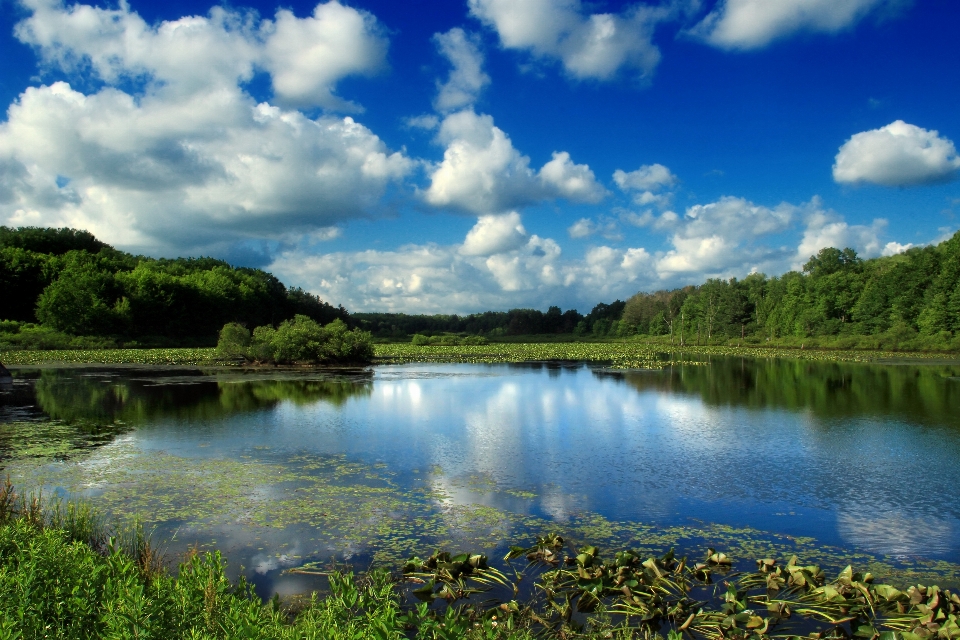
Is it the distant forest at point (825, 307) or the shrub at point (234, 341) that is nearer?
the shrub at point (234, 341)

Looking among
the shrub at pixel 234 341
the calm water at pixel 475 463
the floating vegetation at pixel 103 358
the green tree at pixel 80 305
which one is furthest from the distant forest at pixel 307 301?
the calm water at pixel 475 463

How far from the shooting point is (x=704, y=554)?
805 cm

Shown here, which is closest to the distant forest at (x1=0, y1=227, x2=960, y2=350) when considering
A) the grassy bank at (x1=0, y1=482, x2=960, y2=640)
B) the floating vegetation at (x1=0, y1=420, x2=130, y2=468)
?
the floating vegetation at (x1=0, y1=420, x2=130, y2=468)

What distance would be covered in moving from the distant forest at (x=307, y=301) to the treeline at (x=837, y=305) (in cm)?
13

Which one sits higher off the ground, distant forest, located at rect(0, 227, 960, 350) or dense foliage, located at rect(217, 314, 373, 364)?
distant forest, located at rect(0, 227, 960, 350)

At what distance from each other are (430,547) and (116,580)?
12.7 feet

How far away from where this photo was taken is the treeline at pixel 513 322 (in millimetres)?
135625

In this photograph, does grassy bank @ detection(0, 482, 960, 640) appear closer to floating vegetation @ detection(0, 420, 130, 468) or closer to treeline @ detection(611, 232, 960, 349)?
floating vegetation @ detection(0, 420, 130, 468)

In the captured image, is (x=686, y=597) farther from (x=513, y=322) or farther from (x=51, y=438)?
(x=513, y=322)

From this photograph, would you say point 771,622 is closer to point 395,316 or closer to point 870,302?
point 870,302

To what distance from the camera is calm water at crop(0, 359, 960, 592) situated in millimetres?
9151

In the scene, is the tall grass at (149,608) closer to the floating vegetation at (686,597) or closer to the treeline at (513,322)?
the floating vegetation at (686,597)

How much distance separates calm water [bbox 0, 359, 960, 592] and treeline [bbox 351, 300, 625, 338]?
107349 mm

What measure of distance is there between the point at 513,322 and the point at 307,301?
52.3 m
